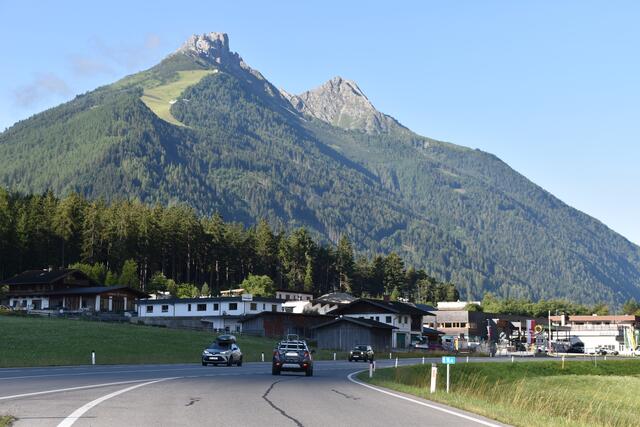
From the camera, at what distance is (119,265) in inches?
5974

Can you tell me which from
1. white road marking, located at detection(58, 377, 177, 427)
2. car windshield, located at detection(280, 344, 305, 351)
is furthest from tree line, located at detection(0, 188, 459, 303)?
white road marking, located at detection(58, 377, 177, 427)

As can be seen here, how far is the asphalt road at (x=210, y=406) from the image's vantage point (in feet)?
58.5

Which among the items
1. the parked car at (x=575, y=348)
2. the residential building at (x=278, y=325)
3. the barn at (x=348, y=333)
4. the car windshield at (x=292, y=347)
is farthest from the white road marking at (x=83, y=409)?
the parked car at (x=575, y=348)

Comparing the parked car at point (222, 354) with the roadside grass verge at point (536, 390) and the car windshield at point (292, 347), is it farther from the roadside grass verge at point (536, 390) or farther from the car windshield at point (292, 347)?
the car windshield at point (292, 347)

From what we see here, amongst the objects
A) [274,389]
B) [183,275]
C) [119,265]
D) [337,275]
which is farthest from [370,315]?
[274,389]

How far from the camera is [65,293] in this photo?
4884 inches

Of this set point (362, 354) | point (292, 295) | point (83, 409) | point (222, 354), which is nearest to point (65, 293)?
point (292, 295)

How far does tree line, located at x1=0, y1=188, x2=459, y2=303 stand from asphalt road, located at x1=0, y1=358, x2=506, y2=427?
115 m

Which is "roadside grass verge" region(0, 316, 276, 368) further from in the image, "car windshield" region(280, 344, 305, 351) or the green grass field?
"car windshield" region(280, 344, 305, 351)

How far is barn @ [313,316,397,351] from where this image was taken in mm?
105812

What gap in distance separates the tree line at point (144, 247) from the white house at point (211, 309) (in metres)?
16.8

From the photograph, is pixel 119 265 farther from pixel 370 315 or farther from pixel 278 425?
pixel 278 425

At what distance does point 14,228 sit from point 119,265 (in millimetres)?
20731

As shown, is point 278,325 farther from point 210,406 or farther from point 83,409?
point 83,409
